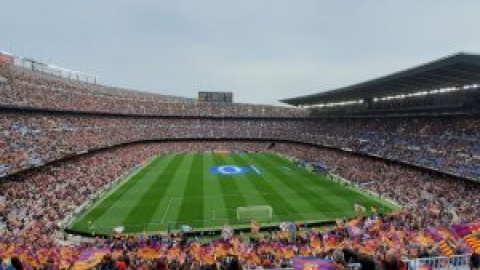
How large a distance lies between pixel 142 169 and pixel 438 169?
4158cm

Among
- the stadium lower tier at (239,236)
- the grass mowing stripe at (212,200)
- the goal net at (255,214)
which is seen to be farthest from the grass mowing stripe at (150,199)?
the goal net at (255,214)

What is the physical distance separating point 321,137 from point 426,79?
33856 millimetres

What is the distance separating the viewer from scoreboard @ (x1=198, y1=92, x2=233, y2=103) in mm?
109188

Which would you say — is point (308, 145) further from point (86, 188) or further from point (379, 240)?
point (379, 240)

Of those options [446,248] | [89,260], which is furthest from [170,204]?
[446,248]

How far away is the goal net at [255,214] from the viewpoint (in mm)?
32812

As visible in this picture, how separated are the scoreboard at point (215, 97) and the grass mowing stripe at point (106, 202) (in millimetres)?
54707

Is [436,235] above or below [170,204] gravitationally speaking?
above

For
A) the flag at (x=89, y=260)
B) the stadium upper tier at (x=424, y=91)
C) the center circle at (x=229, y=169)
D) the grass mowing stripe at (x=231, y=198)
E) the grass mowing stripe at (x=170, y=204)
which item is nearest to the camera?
the flag at (x=89, y=260)

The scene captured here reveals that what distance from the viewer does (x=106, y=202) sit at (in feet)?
127

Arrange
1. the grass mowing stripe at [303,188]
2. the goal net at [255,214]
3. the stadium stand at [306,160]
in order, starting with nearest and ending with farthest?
the stadium stand at [306,160] → the goal net at [255,214] → the grass mowing stripe at [303,188]

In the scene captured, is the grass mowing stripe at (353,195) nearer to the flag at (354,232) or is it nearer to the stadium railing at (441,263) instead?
the flag at (354,232)

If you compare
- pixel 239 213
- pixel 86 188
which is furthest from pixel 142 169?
pixel 239 213

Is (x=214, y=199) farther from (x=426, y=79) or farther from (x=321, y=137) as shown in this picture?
(x=321, y=137)
